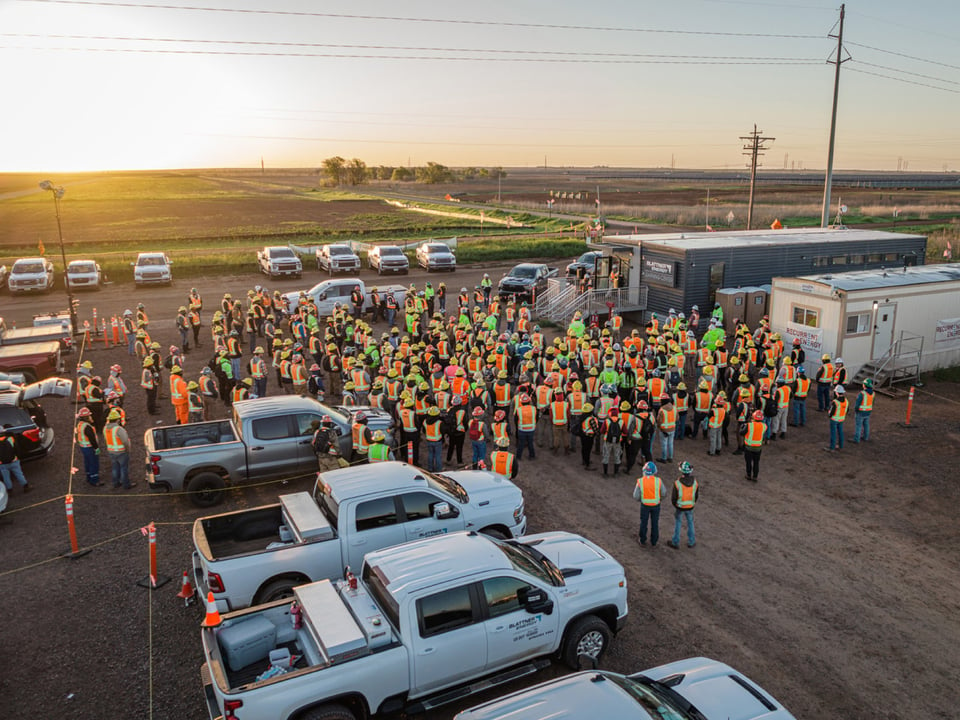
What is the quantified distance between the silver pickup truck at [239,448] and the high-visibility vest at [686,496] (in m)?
6.01

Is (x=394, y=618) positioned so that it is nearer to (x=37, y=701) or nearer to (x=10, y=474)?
(x=37, y=701)

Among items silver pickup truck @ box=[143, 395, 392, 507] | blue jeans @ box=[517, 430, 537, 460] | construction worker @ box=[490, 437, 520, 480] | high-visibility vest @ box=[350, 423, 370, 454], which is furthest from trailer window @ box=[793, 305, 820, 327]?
high-visibility vest @ box=[350, 423, 370, 454]

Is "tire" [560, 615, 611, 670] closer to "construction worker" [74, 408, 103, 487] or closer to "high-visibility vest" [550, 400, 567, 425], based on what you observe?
"high-visibility vest" [550, 400, 567, 425]

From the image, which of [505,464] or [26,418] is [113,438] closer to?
[26,418]

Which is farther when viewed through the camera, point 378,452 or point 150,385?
point 150,385

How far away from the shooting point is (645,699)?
6027 millimetres

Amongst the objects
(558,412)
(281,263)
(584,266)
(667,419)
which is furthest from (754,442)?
(281,263)

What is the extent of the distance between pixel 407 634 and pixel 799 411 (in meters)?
13.6

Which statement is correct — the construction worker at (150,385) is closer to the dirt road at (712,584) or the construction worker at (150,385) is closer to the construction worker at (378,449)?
the dirt road at (712,584)

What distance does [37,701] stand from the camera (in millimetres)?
7816

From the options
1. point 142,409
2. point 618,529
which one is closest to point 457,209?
point 142,409

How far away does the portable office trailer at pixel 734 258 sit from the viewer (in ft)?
85.4

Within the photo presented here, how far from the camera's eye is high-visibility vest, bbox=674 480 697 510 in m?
10.9

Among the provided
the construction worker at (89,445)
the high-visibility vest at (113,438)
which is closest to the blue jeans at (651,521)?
the high-visibility vest at (113,438)
